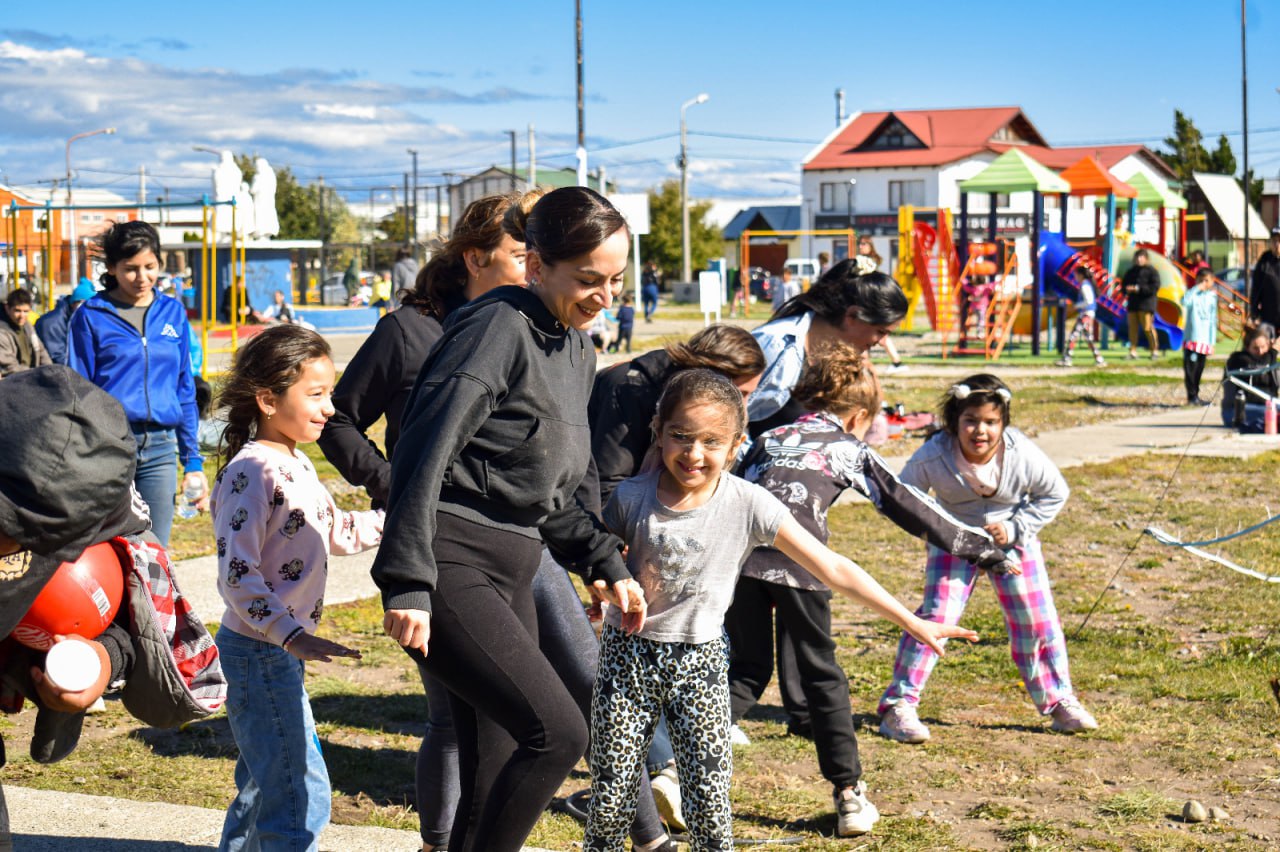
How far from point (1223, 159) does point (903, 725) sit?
206 ft

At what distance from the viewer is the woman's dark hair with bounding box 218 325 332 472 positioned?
3619 mm

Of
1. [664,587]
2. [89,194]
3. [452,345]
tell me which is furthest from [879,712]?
[89,194]

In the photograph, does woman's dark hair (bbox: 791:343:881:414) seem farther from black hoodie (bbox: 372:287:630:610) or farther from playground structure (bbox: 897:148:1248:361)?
playground structure (bbox: 897:148:1248:361)

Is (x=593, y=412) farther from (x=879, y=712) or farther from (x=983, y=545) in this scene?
(x=879, y=712)

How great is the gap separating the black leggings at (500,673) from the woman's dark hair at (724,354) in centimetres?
123

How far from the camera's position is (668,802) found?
4.48 meters

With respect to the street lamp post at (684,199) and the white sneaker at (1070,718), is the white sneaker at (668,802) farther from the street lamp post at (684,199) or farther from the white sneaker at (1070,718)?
the street lamp post at (684,199)

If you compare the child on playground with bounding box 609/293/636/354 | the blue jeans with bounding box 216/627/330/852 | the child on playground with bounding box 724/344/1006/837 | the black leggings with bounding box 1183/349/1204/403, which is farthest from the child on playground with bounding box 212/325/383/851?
the child on playground with bounding box 609/293/636/354

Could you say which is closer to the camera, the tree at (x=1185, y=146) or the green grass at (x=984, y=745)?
the green grass at (x=984, y=745)

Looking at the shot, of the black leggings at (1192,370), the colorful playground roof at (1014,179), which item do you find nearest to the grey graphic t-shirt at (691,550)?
the black leggings at (1192,370)

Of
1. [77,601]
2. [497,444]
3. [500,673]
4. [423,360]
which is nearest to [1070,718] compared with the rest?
[423,360]

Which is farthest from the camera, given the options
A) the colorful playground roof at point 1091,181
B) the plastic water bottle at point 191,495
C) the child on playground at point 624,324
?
the child on playground at point 624,324

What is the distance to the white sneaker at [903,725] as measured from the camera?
17.8ft

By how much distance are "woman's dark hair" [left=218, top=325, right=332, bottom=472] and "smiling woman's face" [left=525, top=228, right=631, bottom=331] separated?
73cm
